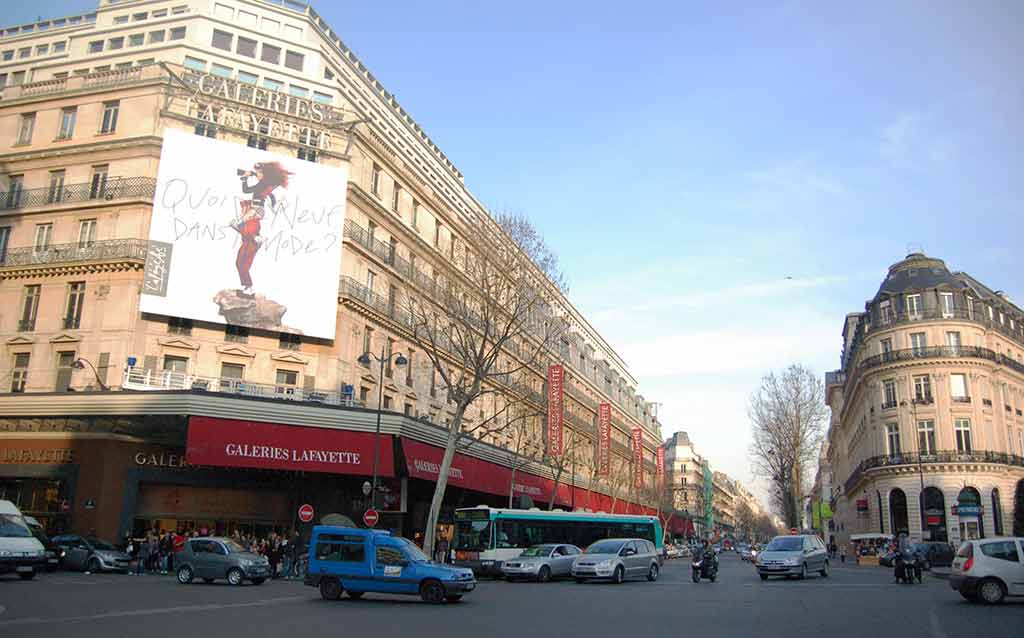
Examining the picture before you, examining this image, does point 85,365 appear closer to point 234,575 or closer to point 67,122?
point 67,122

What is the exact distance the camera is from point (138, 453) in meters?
32.4

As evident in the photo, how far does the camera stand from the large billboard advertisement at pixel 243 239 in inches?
1335

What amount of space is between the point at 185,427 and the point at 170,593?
45.1ft

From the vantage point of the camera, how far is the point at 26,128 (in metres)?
38.4

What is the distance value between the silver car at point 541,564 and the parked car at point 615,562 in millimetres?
1639

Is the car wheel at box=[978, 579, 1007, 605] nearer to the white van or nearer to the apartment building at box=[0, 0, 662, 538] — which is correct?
the apartment building at box=[0, 0, 662, 538]

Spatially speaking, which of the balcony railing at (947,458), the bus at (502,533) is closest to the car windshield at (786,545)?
the bus at (502,533)

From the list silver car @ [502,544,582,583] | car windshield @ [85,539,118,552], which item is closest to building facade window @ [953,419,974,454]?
silver car @ [502,544,582,583]

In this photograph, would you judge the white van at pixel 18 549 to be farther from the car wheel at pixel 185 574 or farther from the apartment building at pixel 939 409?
the apartment building at pixel 939 409

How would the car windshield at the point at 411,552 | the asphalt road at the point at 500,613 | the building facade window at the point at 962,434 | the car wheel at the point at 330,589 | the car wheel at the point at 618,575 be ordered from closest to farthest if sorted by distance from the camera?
the asphalt road at the point at 500,613 → the car windshield at the point at 411,552 → the car wheel at the point at 330,589 → the car wheel at the point at 618,575 → the building facade window at the point at 962,434

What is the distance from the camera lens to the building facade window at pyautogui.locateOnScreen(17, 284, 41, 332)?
115 ft

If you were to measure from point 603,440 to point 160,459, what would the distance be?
43578 mm

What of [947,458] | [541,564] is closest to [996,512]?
[947,458]

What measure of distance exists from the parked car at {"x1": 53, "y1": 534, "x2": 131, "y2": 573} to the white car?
2572 cm
